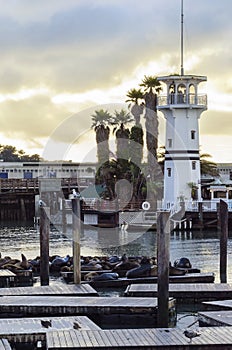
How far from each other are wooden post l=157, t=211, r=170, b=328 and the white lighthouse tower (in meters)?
39.7

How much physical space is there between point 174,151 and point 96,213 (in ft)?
25.4

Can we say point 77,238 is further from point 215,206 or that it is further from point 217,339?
point 215,206

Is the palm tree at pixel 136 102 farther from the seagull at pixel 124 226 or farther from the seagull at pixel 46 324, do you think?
the seagull at pixel 46 324

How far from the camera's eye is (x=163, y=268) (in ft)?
71.3

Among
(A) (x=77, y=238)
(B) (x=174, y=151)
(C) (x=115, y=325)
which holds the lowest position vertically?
(C) (x=115, y=325)

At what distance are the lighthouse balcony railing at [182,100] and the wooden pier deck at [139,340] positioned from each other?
44374mm

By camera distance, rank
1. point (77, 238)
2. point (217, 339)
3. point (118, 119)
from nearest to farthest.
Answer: point (217, 339) → point (77, 238) → point (118, 119)

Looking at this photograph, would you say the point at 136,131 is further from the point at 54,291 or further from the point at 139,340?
the point at 139,340

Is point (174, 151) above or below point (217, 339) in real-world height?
above

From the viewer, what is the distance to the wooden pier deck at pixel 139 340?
17.0 metres

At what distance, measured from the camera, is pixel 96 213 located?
212ft

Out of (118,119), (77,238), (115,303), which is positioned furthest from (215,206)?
(115,303)

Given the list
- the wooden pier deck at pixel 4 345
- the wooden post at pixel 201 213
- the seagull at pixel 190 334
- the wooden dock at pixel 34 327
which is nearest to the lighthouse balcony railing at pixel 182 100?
the wooden post at pixel 201 213

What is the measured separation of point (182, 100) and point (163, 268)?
41.2m
